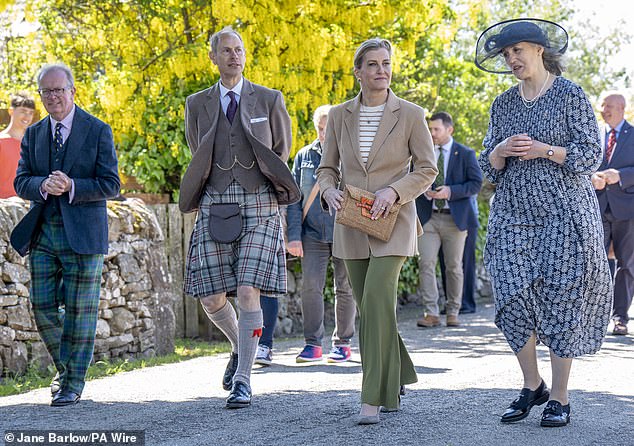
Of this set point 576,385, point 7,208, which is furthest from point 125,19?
point 576,385

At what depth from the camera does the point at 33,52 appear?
13883 mm

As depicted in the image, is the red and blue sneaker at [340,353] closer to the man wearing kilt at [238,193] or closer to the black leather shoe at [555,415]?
the man wearing kilt at [238,193]

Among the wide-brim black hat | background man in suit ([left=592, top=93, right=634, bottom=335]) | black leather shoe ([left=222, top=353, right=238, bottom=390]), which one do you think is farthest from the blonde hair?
background man in suit ([left=592, top=93, right=634, bottom=335])

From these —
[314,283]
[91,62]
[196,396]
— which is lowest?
[196,396]

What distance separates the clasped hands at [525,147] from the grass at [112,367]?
3.82m

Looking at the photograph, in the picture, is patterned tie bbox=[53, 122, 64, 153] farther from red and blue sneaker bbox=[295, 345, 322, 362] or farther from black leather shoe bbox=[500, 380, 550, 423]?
black leather shoe bbox=[500, 380, 550, 423]

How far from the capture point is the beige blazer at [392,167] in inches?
261

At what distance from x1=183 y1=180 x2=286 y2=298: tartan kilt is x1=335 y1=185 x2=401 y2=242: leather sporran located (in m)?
0.89

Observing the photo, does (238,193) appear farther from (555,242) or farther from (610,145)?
(610,145)

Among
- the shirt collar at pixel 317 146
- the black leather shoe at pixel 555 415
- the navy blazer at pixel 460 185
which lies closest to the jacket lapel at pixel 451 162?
the navy blazer at pixel 460 185

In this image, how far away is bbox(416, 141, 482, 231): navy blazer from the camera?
1320cm

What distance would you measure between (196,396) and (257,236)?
1168 mm

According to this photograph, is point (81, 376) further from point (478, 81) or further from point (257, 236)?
point (478, 81)

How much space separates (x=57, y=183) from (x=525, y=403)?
10.3 ft
